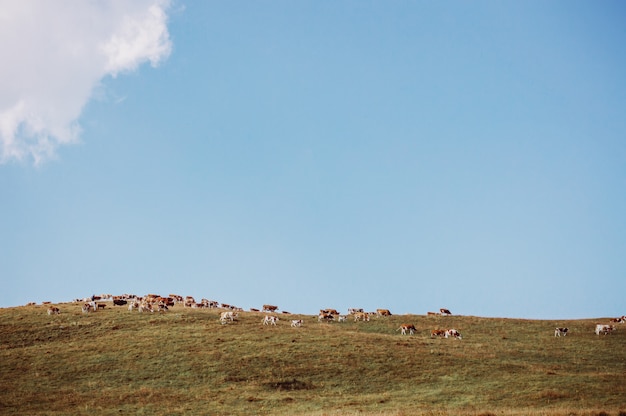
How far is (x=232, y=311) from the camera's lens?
59625 mm

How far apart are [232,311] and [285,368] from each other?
2044 centimetres

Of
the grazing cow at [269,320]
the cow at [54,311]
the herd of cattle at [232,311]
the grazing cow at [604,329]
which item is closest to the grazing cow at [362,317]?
the herd of cattle at [232,311]

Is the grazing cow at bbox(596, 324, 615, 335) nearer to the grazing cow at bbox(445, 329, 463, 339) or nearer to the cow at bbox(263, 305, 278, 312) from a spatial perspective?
the grazing cow at bbox(445, 329, 463, 339)

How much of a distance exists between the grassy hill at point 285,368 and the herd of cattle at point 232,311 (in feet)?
3.96

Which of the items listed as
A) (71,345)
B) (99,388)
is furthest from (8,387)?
(71,345)

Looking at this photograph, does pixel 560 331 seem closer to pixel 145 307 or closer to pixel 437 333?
pixel 437 333

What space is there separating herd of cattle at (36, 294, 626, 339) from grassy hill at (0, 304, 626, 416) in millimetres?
1208

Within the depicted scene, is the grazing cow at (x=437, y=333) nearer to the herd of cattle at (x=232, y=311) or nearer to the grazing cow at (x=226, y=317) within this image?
the herd of cattle at (x=232, y=311)

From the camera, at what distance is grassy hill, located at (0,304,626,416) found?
104ft

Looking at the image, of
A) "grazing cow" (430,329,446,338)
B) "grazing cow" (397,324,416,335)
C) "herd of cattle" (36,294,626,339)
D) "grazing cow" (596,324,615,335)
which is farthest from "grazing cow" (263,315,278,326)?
"grazing cow" (596,324,615,335)

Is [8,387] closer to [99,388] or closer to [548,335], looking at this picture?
[99,388]

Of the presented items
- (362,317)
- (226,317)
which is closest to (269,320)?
(226,317)

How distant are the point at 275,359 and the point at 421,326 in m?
22.1

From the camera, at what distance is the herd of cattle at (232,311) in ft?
180
